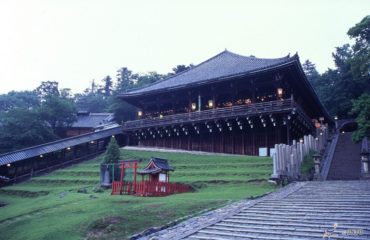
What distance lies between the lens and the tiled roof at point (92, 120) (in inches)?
2299

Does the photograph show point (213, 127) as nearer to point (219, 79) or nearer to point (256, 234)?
point (219, 79)

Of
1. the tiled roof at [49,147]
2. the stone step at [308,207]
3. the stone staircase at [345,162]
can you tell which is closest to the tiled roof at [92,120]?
the tiled roof at [49,147]

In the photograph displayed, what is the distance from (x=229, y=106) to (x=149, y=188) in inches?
729

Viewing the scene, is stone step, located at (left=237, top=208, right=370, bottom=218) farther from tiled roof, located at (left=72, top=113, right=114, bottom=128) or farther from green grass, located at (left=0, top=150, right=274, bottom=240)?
tiled roof, located at (left=72, top=113, right=114, bottom=128)

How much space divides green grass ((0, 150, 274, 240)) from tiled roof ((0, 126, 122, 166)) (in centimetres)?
396

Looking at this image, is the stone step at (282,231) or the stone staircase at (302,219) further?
the stone staircase at (302,219)

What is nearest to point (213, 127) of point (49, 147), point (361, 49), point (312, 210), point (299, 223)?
point (361, 49)

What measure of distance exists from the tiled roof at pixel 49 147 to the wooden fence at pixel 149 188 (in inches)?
701

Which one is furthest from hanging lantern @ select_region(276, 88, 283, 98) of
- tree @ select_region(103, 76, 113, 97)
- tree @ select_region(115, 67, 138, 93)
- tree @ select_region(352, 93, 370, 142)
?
tree @ select_region(103, 76, 113, 97)

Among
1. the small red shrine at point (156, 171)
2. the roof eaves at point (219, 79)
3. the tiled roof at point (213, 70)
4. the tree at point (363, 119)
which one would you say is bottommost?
the small red shrine at point (156, 171)

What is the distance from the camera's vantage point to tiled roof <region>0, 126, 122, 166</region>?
33.3 meters

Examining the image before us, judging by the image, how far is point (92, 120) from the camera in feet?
199

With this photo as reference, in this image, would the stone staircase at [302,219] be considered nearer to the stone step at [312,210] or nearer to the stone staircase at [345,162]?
the stone step at [312,210]

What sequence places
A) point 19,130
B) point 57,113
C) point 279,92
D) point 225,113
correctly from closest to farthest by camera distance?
point 279,92
point 225,113
point 19,130
point 57,113
